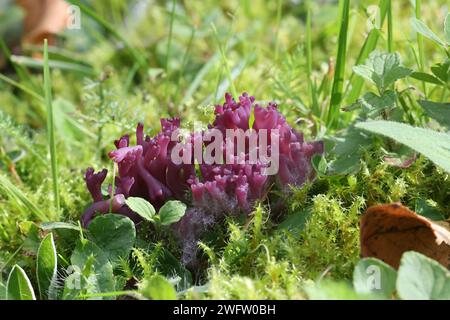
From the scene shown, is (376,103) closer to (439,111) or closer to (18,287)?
(439,111)

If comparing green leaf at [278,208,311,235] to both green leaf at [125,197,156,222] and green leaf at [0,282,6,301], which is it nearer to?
green leaf at [125,197,156,222]

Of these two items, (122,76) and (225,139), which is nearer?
(225,139)

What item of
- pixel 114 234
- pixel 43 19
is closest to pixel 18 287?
pixel 114 234

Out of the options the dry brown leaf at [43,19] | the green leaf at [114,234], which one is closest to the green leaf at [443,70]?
the green leaf at [114,234]

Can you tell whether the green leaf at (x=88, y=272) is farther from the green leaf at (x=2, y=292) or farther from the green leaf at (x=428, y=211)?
the green leaf at (x=428, y=211)

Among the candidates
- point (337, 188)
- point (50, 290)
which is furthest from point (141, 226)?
point (337, 188)
